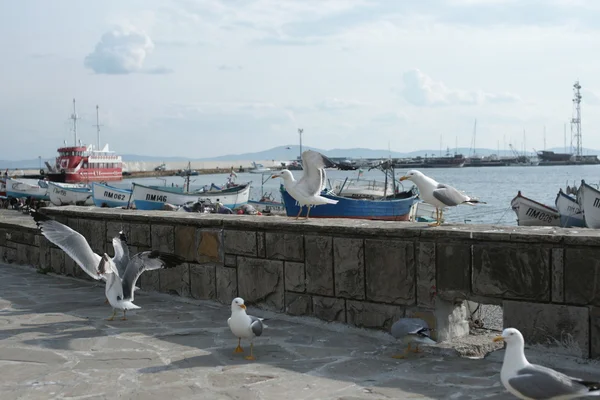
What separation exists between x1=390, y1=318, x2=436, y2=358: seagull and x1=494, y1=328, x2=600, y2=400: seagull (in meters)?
1.16

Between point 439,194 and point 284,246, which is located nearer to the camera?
point 439,194

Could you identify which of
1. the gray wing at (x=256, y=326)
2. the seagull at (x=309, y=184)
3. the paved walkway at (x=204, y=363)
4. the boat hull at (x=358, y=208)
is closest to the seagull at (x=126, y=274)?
the paved walkway at (x=204, y=363)

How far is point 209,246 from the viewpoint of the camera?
733 cm

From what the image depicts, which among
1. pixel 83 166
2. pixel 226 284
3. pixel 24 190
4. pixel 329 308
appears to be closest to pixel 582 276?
pixel 329 308

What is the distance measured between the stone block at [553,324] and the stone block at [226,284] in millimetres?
2906

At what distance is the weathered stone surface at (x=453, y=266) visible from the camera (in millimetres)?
5398

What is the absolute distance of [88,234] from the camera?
30.1ft

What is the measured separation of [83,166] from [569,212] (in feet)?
167

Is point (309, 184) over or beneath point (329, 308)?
over

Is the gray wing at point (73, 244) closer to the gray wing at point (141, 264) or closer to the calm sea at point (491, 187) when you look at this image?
the gray wing at point (141, 264)

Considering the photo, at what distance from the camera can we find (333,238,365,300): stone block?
599cm

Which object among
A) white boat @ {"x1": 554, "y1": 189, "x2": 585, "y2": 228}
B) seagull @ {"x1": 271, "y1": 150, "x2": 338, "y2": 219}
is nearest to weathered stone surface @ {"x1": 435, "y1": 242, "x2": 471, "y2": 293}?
seagull @ {"x1": 271, "y1": 150, "x2": 338, "y2": 219}

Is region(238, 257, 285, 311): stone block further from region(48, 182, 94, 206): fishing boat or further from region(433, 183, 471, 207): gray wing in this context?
region(48, 182, 94, 206): fishing boat

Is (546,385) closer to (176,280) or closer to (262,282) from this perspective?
(262,282)
